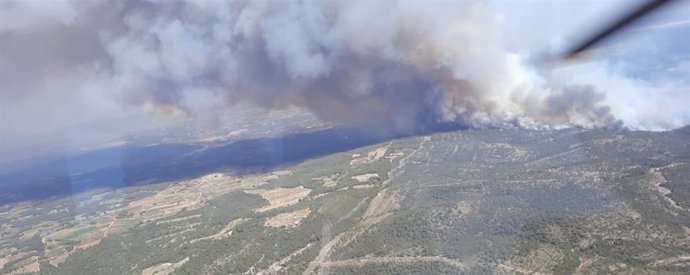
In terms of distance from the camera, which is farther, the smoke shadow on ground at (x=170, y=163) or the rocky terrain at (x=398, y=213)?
the smoke shadow on ground at (x=170, y=163)

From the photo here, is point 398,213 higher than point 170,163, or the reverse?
point 170,163

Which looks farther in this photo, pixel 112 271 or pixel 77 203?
pixel 77 203

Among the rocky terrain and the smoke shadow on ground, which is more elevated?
the smoke shadow on ground

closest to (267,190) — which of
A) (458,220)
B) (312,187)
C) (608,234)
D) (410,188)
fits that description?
(312,187)

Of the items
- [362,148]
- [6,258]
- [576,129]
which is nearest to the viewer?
[6,258]

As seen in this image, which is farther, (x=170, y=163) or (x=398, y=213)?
(x=170, y=163)

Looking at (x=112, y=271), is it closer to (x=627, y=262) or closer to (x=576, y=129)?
(x=627, y=262)

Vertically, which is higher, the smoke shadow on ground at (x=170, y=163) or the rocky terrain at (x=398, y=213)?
the smoke shadow on ground at (x=170, y=163)

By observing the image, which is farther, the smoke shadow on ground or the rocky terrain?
the smoke shadow on ground
